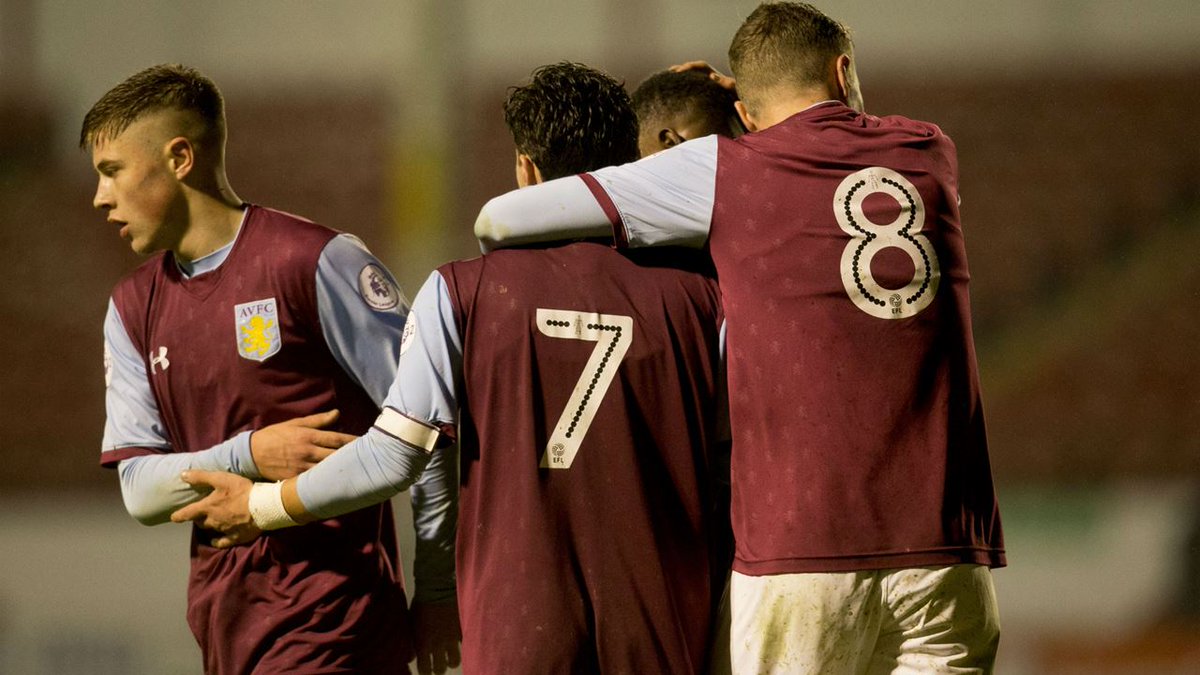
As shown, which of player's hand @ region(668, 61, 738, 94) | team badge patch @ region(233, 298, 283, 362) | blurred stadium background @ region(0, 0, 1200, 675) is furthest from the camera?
blurred stadium background @ region(0, 0, 1200, 675)

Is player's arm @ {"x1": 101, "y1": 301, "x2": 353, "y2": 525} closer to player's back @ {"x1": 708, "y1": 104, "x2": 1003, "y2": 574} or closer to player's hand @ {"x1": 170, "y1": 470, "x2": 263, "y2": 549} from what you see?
player's hand @ {"x1": 170, "y1": 470, "x2": 263, "y2": 549}

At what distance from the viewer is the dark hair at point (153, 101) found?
2.83 meters

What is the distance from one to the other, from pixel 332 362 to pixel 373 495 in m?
0.49

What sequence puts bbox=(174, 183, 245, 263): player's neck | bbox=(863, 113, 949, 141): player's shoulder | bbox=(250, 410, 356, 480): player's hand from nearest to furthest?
bbox=(863, 113, 949, 141): player's shoulder, bbox=(250, 410, 356, 480): player's hand, bbox=(174, 183, 245, 263): player's neck

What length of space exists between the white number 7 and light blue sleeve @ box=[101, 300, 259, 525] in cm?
71

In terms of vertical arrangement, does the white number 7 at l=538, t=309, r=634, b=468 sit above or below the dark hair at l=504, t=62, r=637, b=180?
below

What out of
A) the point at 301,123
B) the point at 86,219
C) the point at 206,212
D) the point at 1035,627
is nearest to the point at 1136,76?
the point at 1035,627

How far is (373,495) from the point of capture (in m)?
2.29

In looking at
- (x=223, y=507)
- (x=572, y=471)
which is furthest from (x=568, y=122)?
(x=223, y=507)

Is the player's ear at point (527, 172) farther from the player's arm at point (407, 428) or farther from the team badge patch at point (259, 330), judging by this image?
the team badge patch at point (259, 330)

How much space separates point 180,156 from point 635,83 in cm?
750

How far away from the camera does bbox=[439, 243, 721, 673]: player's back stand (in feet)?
7.15

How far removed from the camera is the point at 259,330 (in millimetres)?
2678

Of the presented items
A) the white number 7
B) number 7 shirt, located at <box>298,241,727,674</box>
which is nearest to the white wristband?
number 7 shirt, located at <box>298,241,727,674</box>
